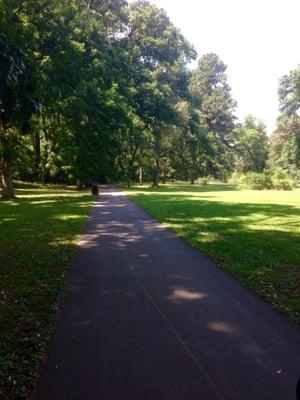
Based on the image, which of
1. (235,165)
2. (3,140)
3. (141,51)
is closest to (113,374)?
(3,140)

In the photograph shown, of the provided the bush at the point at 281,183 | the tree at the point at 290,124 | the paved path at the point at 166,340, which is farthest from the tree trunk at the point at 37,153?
the paved path at the point at 166,340

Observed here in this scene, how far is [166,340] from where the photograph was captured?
15.4 feet

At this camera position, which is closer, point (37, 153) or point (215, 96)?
point (37, 153)

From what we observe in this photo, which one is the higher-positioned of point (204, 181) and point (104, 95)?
point (104, 95)

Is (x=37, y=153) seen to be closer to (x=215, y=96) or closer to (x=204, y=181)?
(x=204, y=181)

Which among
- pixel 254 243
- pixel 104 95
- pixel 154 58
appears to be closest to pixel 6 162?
pixel 104 95

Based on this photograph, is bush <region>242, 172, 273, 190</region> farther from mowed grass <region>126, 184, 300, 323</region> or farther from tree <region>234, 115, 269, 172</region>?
tree <region>234, 115, 269, 172</region>

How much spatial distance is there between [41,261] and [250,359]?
584 cm

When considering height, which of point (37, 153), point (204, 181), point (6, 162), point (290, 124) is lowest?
point (204, 181)

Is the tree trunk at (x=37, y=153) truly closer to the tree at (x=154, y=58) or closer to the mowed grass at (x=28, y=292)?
the tree at (x=154, y=58)

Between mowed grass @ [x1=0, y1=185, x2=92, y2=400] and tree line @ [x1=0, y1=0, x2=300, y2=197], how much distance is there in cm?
346

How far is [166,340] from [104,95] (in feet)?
79.0

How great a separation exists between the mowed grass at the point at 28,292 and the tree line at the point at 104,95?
346 centimetres

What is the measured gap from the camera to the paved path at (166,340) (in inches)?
145
